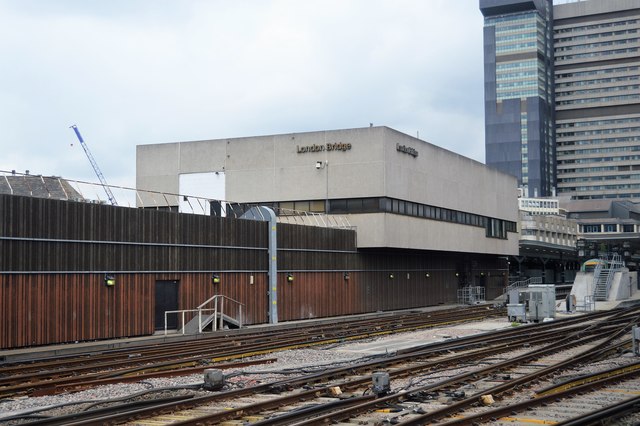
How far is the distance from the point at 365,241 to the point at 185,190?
517 inches

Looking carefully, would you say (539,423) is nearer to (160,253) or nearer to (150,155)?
(160,253)

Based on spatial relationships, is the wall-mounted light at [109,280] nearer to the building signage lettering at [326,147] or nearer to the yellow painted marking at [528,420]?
the yellow painted marking at [528,420]

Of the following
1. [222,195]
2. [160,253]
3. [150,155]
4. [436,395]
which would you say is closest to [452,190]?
[222,195]

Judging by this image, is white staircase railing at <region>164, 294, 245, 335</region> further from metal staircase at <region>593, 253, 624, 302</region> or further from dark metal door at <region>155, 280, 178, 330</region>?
metal staircase at <region>593, 253, 624, 302</region>

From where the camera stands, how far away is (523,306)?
4028 centimetres

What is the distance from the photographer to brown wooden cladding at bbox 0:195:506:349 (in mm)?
27031

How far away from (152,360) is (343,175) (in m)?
27.0

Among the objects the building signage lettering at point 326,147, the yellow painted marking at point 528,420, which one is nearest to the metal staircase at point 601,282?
the building signage lettering at point 326,147

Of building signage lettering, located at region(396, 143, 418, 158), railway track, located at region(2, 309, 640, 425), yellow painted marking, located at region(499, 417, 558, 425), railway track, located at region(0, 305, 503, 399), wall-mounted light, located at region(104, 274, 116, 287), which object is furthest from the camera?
building signage lettering, located at region(396, 143, 418, 158)

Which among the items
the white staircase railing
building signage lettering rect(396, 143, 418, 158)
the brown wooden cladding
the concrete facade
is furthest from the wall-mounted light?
building signage lettering rect(396, 143, 418, 158)

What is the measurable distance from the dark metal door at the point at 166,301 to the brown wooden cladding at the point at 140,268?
27 cm

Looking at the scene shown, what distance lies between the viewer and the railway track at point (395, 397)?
1400 cm

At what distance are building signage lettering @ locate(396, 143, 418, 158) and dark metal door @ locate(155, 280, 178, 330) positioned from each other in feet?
69.1

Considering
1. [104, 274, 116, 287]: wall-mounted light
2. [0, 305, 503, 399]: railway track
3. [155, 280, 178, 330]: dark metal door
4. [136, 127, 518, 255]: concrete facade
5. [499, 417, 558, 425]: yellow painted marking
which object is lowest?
[0, 305, 503, 399]: railway track
